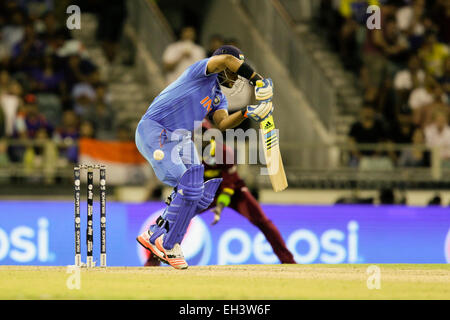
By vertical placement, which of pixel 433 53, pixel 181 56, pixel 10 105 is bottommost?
pixel 10 105

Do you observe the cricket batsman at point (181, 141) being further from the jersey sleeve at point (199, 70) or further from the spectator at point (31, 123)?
the spectator at point (31, 123)

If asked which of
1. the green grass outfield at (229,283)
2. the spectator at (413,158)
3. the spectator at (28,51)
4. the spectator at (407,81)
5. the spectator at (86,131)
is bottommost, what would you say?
the green grass outfield at (229,283)

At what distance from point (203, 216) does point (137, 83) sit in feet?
19.8

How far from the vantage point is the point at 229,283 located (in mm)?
8453

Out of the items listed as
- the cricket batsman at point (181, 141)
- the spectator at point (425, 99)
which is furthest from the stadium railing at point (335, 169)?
the cricket batsman at point (181, 141)

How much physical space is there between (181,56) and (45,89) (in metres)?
2.72

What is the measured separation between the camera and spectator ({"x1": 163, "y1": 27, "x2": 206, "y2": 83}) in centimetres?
1702

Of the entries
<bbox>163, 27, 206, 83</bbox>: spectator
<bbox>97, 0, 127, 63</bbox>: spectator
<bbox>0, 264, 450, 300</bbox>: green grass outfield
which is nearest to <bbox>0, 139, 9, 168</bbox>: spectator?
<bbox>163, 27, 206, 83</bbox>: spectator

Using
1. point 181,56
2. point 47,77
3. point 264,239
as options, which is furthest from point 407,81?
point 47,77

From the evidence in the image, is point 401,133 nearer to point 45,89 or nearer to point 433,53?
point 433,53

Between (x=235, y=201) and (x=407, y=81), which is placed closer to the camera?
(x=235, y=201)

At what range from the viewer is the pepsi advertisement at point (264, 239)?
13.7 m

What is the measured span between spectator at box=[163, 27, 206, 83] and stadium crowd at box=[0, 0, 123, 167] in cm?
134

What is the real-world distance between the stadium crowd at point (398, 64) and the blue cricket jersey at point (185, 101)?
24.2 feet
